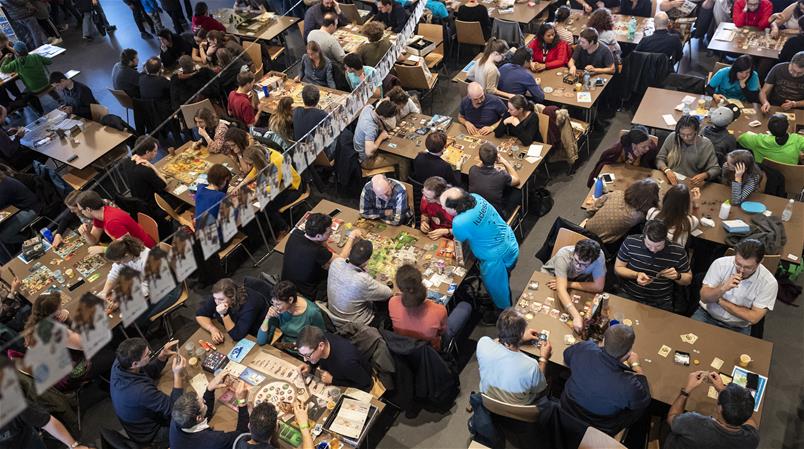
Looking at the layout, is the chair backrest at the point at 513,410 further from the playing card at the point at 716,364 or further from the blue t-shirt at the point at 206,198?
Answer: the blue t-shirt at the point at 206,198

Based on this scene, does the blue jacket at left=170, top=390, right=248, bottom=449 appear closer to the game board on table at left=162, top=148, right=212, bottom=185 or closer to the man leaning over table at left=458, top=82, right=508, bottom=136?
the game board on table at left=162, top=148, right=212, bottom=185

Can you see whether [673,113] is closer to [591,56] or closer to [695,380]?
[591,56]

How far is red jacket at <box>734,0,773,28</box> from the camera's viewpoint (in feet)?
29.8

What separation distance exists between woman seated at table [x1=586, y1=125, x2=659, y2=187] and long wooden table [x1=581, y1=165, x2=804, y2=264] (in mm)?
83

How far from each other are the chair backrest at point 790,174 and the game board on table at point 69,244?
7.99m

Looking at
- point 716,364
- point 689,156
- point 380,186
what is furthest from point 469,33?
point 716,364

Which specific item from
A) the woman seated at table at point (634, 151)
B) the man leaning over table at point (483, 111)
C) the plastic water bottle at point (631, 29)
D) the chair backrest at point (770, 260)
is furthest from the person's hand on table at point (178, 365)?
the plastic water bottle at point (631, 29)

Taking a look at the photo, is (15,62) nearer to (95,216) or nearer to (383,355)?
(95,216)

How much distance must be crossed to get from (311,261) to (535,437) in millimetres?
2727

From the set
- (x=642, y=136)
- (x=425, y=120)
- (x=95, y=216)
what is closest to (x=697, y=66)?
(x=642, y=136)

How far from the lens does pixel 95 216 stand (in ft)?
21.5

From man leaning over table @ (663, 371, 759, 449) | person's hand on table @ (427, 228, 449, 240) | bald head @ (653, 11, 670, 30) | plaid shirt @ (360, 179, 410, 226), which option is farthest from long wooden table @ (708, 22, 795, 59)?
man leaning over table @ (663, 371, 759, 449)

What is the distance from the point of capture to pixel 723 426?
416 centimetres

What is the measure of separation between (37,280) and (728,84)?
8911 mm
